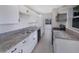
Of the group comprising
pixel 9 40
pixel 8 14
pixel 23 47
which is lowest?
pixel 23 47

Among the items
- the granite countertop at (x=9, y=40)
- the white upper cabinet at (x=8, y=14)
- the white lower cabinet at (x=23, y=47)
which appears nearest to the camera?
the granite countertop at (x=9, y=40)

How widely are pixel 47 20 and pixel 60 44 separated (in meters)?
7.88

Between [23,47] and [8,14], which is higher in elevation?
[8,14]

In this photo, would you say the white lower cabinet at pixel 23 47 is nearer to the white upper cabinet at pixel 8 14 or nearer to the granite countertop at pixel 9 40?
the granite countertop at pixel 9 40

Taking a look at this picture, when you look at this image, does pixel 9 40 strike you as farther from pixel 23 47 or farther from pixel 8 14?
pixel 8 14

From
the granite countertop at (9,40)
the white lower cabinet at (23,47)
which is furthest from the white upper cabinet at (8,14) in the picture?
the white lower cabinet at (23,47)

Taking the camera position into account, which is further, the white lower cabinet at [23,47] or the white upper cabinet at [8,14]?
the white upper cabinet at [8,14]

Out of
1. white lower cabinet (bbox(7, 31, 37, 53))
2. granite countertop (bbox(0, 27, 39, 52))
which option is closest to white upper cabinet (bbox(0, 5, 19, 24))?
granite countertop (bbox(0, 27, 39, 52))

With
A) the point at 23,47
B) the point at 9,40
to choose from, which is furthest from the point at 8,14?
the point at 23,47

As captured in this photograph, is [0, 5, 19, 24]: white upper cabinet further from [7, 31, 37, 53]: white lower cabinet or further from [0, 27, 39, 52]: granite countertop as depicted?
[7, 31, 37, 53]: white lower cabinet

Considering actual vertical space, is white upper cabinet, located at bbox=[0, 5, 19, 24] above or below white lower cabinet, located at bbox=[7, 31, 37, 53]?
above

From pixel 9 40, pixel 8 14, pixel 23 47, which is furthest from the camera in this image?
pixel 23 47
